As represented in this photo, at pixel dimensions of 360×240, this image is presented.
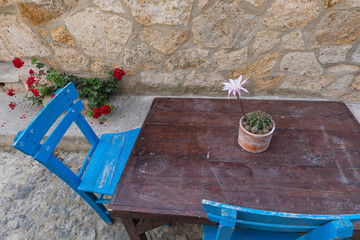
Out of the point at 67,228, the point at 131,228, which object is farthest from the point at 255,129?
the point at 67,228

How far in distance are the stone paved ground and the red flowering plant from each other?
0.65 meters

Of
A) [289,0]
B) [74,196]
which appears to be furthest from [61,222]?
[289,0]

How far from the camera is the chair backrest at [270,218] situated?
0.65 meters

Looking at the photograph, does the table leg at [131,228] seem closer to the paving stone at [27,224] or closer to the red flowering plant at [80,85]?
the paving stone at [27,224]

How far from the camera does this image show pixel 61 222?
164cm

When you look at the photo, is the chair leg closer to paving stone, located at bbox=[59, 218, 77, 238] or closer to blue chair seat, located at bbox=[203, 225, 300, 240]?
paving stone, located at bbox=[59, 218, 77, 238]

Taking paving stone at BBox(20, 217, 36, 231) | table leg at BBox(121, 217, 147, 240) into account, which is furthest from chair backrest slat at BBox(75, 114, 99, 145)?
paving stone at BBox(20, 217, 36, 231)

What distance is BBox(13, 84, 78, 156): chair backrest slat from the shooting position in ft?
3.30

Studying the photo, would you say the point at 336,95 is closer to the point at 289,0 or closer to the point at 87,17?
the point at 289,0

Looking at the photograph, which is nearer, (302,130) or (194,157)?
(194,157)

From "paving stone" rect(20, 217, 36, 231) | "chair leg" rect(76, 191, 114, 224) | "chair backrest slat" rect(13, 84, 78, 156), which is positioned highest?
"chair backrest slat" rect(13, 84, 78, 156)

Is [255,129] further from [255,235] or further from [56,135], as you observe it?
[56,135]

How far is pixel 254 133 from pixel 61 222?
5.35 feet

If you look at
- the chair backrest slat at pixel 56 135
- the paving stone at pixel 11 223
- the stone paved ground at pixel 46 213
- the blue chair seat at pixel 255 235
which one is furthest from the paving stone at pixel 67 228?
the blue chair seat at pixel 255 235
